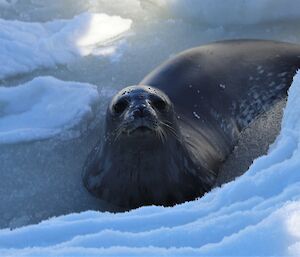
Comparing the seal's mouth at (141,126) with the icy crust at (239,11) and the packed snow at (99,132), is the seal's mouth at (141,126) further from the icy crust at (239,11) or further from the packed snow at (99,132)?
the icy crust at (239,11)

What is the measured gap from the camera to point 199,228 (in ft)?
7.68

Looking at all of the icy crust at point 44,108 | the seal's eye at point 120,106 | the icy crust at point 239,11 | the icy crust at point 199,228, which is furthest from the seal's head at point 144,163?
the icy crust at point 239,11

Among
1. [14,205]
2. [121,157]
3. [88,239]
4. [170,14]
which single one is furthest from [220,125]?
[88,239]

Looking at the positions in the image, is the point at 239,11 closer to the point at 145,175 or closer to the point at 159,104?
the point at 159,104

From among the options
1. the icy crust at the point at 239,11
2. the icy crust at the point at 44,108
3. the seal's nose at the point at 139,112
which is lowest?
the icy crust at the point at 44,108

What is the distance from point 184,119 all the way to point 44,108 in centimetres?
107

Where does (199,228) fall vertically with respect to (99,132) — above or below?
above

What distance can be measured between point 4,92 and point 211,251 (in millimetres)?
3041

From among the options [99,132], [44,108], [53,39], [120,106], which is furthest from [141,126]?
[53,39]

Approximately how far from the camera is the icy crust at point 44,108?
4469 millimetres

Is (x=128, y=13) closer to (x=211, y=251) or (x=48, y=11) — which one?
(x=48, y=11)

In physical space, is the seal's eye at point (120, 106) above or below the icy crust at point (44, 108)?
above

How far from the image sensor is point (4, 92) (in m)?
4.88

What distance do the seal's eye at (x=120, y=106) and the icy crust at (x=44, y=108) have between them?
775mm
